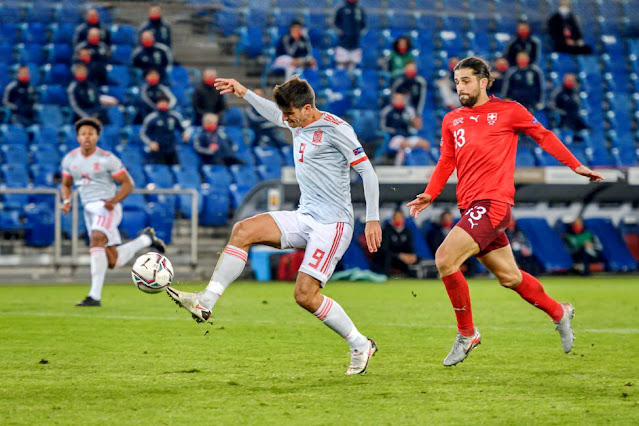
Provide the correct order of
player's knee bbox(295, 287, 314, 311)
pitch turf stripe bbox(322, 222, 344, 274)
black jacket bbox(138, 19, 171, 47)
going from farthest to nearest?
black jacket bbox(138, 19, 171, 47), pitch turf stripe bbox(322, 222, 344, 274), player's knee bbox(295, 287, 314, 311)

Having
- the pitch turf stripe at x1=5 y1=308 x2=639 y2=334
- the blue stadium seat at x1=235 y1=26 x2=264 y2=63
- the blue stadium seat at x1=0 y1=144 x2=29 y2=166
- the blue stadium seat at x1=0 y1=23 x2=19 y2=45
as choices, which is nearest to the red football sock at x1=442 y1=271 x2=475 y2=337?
the pitch turf stripe at x1=5 y1=308 x2=639 y2=334

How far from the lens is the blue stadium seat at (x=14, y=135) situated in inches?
739

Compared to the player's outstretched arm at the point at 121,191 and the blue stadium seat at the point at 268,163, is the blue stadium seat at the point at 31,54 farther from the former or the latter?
the player's outstretched arm at the point at 121,191

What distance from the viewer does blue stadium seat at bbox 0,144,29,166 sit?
1823cm

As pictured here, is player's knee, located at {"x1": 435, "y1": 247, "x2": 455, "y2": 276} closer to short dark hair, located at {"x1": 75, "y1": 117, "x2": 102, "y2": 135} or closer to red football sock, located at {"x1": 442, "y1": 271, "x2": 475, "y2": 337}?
red football sock, located at {"x1": 442, "y1": 271, "x2": 475, "y2": 337}

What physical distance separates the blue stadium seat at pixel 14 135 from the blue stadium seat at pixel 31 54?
87.4 inches

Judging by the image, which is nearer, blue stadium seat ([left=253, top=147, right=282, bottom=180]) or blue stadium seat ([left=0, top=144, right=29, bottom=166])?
blue stadium seat ([left=0, top=144, right=29, bottom=166])

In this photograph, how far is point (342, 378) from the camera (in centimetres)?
643

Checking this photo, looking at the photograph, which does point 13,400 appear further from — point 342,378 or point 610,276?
point 610,276

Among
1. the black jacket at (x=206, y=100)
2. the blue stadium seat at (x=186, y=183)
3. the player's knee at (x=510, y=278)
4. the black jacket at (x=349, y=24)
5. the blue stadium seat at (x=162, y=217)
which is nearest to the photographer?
the player's knee at (x=510, y=278)

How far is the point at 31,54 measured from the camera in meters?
20.8

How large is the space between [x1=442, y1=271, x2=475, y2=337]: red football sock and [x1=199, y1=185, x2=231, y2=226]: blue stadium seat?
450 inches

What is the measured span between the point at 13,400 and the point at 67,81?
51.5ft

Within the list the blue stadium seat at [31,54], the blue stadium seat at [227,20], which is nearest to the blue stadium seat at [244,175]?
the blue stadium seat at [227,20]
